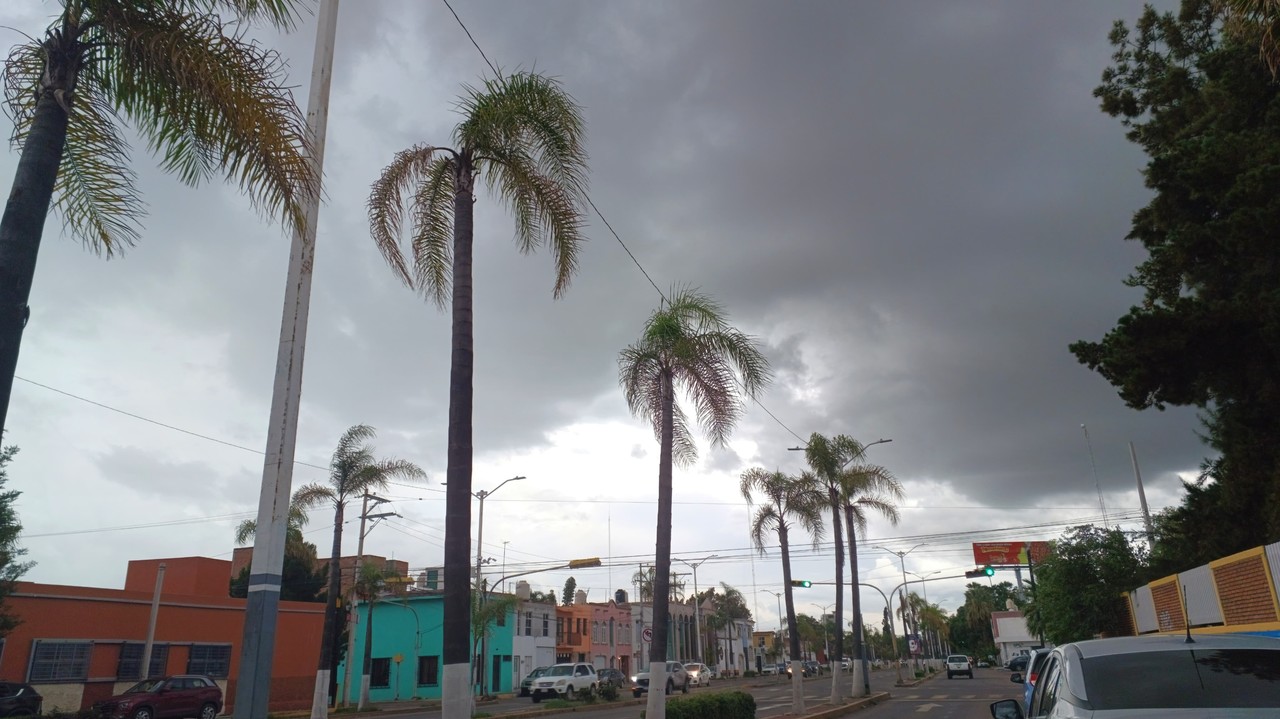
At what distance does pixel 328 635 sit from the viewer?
99.3ft

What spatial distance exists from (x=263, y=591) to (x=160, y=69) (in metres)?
4.52

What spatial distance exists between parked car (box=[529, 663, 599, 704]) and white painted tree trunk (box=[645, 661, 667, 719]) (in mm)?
26816

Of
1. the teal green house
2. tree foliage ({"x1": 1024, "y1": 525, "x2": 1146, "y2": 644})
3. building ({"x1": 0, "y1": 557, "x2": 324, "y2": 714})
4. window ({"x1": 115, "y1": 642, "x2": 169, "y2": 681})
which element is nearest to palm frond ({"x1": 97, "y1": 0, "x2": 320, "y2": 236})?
building ({"x1": 0, "y1": 557, "x2": 324, "y2": 714})

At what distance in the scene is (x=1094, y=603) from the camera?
117 ft

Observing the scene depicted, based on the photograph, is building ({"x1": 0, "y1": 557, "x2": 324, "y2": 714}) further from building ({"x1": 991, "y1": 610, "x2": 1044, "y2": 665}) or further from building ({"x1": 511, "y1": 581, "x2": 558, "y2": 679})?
building ({"x1": 991, "y1": 610, "x2": 1044, "y2": 665})

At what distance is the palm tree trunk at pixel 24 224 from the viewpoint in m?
6.14

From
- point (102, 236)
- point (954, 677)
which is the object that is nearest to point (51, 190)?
point (102, 236)

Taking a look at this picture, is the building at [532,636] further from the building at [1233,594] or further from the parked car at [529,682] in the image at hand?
the building at [1233,594]

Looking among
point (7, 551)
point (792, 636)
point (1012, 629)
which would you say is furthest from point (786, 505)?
point (1012, 629)

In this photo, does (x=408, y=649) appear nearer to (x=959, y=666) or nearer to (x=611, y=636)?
(x=611, y=636)

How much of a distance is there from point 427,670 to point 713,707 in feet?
134

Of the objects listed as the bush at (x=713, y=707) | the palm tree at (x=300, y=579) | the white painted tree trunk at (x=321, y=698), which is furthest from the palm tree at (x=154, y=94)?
the palm tree at (x=300, y=579)

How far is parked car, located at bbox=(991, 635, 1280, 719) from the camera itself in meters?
4.50

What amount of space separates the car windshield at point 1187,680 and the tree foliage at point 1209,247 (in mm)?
10897
